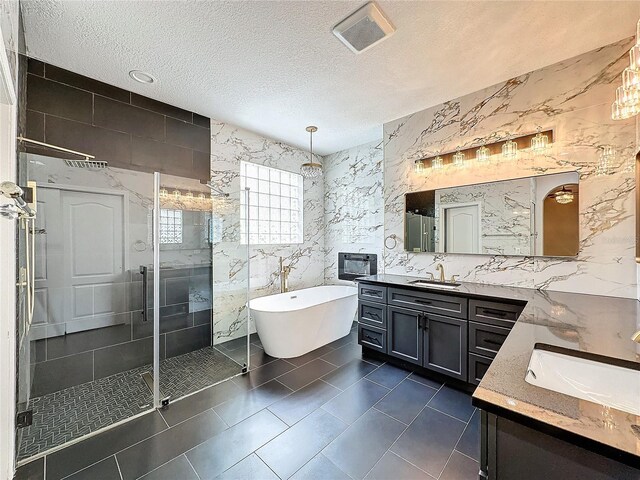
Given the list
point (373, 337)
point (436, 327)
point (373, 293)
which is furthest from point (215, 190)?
point (436, 327)

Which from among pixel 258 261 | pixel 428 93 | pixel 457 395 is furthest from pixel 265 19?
pixel 457 395

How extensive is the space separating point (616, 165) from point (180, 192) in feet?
13.1

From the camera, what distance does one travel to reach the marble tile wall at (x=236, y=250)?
11.2 ft

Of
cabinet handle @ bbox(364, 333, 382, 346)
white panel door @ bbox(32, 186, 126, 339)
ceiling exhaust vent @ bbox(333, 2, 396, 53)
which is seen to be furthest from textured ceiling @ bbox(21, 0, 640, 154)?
cabinet handle @ bbox(364, 333, 382, 346)

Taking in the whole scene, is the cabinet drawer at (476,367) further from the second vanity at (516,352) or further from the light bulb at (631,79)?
the light bulb at (631,79)

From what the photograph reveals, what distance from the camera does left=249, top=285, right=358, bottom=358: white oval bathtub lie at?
9.82ft

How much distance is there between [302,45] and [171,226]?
221 centimetres

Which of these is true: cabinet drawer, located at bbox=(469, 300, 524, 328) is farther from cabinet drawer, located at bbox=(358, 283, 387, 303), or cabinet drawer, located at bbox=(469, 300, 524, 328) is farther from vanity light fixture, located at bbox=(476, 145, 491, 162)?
vanity light fixture, located at bbox=(476, 145, 491, 162)

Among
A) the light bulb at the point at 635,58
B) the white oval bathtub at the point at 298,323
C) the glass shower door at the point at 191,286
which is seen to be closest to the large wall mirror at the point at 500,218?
the white oval bathtub at the point at 298,323

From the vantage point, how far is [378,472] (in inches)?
62.6

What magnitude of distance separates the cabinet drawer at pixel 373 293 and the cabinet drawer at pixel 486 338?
2.89 feet

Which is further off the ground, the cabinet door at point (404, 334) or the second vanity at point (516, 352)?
the second vanity at point (516, 352)

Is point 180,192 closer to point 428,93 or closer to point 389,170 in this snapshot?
point 389,170

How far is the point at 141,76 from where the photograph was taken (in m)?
2.45
